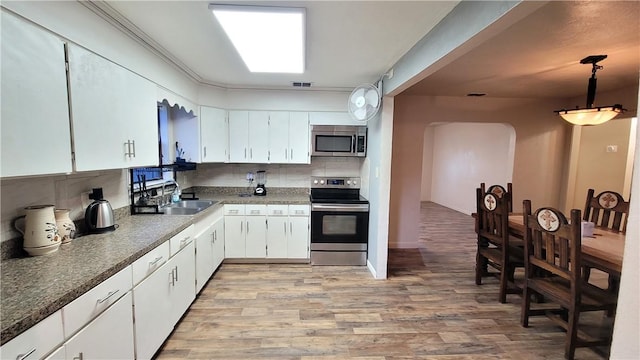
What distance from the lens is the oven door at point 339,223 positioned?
11.7ft

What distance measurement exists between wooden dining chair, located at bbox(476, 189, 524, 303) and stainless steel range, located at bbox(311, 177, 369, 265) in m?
1.33

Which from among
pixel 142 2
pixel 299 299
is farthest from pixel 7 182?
pixel 299 299

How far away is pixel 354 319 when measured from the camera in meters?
2.48

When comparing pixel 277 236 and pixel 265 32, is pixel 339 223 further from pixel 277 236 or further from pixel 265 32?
pixel 265 32

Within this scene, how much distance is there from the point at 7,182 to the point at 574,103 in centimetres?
653

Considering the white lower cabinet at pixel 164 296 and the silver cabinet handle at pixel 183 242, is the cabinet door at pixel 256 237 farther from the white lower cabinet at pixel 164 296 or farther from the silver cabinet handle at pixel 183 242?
the silver cabinet handle at pixel 183 242

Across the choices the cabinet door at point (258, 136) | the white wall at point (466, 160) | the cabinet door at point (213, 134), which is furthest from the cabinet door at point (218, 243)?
the white wall at point (466, 160)

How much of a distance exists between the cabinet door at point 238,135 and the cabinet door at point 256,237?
34.7 inches

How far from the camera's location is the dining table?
2.00 m

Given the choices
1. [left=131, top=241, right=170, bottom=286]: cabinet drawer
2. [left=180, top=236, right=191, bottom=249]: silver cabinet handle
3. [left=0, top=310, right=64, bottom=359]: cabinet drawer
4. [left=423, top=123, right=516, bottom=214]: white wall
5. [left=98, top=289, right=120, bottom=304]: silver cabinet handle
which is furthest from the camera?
[left=423, top=123, right=516, bottom=214]: white wall

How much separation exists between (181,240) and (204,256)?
2.15 feet

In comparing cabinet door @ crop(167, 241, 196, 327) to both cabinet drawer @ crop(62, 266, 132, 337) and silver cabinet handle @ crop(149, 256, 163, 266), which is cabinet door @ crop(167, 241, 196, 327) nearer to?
silver cabinet handle @ crop(149, 256, 163, 266)

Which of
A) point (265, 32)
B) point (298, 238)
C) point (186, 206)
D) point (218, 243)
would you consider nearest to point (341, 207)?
point (298, 238)

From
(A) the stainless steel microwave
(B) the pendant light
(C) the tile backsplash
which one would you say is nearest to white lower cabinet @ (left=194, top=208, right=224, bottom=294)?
(C) the tile backsplash
